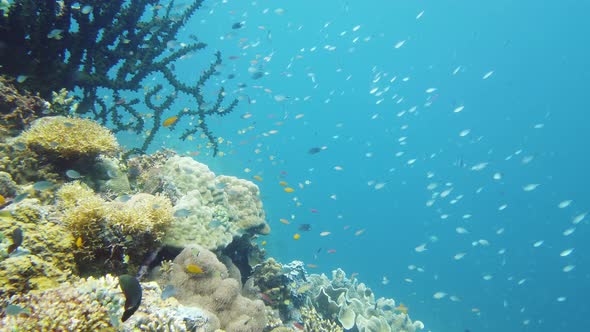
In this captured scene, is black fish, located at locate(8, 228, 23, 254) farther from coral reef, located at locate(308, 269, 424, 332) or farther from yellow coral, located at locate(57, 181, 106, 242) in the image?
coral reef, located at locate(308, 269, 424, 332)

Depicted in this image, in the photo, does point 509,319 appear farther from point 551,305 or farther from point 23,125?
point 23,125

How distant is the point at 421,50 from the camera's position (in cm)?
10481

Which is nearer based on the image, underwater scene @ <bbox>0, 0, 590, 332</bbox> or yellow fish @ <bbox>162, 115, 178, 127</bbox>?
underwater scene @ <bbox>0, 0, 590, 332</bbox>

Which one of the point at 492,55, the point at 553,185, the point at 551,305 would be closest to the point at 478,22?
the point at 492,55

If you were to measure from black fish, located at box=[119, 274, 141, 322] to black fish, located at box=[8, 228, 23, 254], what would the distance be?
137cm

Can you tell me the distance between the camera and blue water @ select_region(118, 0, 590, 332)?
244ft

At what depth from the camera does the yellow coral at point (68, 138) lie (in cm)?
550

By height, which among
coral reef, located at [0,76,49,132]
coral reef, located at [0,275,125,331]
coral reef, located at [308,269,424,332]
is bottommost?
coral reef, located at [0,275,125,331]

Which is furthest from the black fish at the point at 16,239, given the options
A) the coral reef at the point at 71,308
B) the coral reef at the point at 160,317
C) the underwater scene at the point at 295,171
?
the coral reef at the point at 160,317

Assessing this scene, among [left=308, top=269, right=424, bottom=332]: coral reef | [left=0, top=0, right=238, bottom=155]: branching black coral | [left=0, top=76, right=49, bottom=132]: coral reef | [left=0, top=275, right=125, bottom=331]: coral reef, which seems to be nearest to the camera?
[left=0, top=275, right=125, bottom=331]: coral reef

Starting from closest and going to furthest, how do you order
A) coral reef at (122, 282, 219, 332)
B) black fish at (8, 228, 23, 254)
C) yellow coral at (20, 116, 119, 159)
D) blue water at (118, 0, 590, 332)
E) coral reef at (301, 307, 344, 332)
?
Result: coral reef at (122, 282, 219, 332)
black fish at (8, 228, 23, 254)
yellow coral at (20, 116, 119, 159)
coral reef at (301, 307, 344, 332)
blue water at (118, 0, 590, 332)

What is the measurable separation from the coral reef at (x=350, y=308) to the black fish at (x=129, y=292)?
20.6 ft

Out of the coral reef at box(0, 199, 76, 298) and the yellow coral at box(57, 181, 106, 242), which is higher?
the yellow coral at box(57, 181, 106, 242)

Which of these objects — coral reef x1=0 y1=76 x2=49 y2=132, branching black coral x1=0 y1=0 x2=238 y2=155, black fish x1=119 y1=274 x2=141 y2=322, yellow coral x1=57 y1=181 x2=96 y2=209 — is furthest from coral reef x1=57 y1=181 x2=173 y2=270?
branching black coral x1=0 y1=0 x2=238 y2=155
